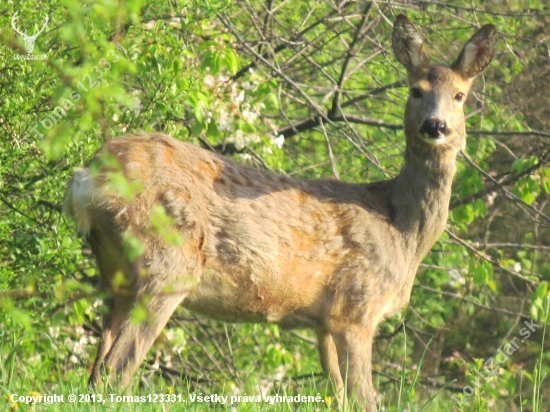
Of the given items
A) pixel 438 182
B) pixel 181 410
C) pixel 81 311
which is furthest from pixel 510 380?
pixel 181 410

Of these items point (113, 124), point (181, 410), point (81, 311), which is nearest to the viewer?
point (181, 410)

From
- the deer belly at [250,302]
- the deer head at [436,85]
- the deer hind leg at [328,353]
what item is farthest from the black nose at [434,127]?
the deer hind leg at [328,353]

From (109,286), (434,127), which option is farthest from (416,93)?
(109,286)

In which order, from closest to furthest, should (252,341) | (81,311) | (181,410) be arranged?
(181,410) < (81,311) < (252,341)

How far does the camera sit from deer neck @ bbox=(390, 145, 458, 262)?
6.16 meters

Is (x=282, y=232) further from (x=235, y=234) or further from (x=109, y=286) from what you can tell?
(x=109, y=286)

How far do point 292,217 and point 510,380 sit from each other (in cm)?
321

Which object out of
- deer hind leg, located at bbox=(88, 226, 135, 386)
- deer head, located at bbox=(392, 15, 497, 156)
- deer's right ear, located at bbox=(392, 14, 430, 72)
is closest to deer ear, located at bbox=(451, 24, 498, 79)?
deer head, located at bbox=(392, 15, 497, 156)

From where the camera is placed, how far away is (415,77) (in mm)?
6434

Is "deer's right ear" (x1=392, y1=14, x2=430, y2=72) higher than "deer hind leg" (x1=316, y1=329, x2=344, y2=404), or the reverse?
"deer's right ear" (x1=392, y1=14, x2=430, y2=72)

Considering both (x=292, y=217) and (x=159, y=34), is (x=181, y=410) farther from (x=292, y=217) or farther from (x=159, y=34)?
(x=159, y=34)

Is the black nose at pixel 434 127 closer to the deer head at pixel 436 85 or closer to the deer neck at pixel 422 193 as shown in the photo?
the deer head at pixel 436 85

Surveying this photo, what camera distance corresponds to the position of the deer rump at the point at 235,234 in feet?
16.1

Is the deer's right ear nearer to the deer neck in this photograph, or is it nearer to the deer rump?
the deer neck
